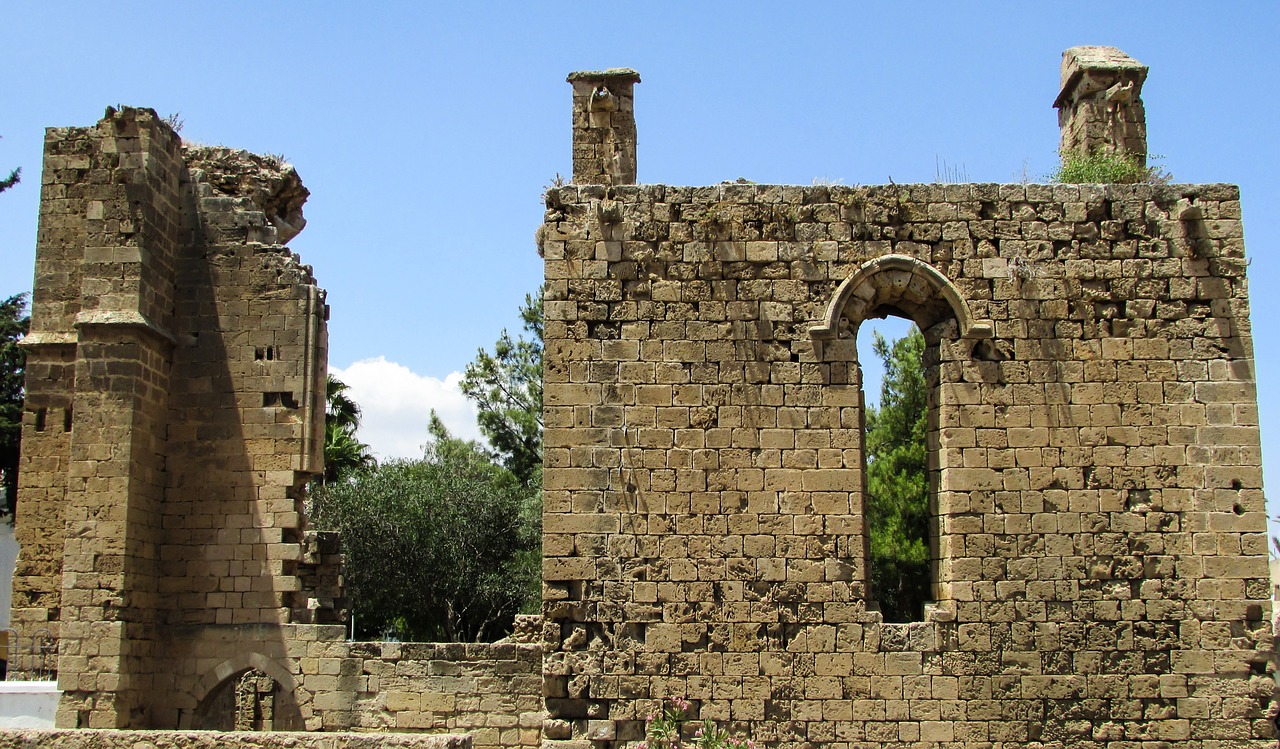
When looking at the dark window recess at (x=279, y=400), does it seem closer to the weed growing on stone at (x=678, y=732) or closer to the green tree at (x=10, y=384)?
the weed growing on stone at (x=678, y=732)

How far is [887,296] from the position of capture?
930cm

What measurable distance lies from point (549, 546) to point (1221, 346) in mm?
5537

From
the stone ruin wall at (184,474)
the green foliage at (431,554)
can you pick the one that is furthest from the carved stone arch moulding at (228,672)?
the green foliage at (431,554)

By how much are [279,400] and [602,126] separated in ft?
13.8

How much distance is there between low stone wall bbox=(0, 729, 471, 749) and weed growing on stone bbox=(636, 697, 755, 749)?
58.2 inches

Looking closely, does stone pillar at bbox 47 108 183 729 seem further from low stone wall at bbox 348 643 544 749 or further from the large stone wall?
low stone wall at bbox 348 643 544 749

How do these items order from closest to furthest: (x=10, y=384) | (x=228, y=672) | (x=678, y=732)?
1. (x=678, y=732)
2. (x=228, y=672)
3. (x=10, y=384)

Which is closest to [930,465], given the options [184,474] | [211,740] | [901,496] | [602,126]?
[602,126]

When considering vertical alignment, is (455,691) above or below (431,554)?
below

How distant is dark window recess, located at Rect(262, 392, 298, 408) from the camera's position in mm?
11164

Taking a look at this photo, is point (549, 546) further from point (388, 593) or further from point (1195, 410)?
point (388, 593)

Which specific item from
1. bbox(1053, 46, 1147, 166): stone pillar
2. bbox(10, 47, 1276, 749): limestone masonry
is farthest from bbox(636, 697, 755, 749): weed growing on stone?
bbox(1053, 46, 1147, 166): stone pillar

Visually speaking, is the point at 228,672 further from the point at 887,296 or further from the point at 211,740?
the point at 887,296

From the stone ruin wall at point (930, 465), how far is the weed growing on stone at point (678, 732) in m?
0.11
